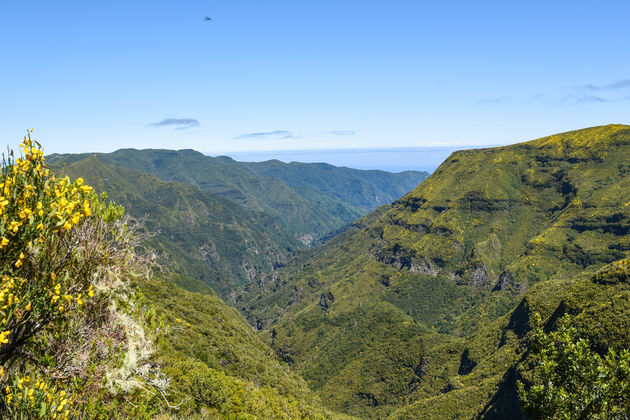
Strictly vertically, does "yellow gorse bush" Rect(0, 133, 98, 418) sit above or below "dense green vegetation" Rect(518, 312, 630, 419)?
above

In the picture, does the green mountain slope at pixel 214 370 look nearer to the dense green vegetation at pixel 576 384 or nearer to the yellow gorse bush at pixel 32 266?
the yellow gorse bush at pixel 32 266

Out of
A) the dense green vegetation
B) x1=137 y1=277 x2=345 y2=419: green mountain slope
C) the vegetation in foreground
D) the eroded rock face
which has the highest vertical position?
the vegetation in foreground

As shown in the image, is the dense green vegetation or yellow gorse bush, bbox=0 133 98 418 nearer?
yellow gorse bush, bbox=0 133 98 418

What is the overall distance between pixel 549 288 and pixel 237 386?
115m

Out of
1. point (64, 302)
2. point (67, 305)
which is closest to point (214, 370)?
point (67, 305)

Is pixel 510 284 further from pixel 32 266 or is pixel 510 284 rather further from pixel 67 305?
pixel 32 266

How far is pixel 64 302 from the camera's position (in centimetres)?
1185

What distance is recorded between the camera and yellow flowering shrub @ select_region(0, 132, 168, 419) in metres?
10.5

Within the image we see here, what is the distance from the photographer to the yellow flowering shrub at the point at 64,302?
10508 mm

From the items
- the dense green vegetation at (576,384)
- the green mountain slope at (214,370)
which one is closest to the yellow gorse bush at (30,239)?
the green mountain slope at (214,370)

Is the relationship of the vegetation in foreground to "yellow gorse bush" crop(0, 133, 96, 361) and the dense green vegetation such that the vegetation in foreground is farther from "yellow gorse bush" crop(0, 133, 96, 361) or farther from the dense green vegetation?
the dense green vegetation

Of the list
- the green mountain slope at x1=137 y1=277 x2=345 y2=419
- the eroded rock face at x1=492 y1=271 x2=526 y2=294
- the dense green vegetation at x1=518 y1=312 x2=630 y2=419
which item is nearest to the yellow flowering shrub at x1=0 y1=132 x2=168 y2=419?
the green mountain slope at x1=137 y1=277 x2=345 y2=419

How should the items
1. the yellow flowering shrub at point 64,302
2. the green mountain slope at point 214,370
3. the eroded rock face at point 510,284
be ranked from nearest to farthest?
1. the yellow flowering shrub at point 64,302
2. the green mountain slope at point 214,370
3. the eroded rock face at point 510,284

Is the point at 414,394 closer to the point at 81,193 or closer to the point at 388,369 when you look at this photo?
the point at 388,369
